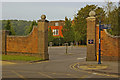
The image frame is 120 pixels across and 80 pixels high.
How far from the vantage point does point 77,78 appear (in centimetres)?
1046

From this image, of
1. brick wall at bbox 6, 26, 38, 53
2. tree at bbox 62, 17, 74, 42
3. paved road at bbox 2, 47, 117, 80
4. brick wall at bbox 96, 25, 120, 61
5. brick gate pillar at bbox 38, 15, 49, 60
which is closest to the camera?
paved road at bbox 2, 47, 117, 80

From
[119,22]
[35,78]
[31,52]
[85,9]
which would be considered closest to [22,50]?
[31,52]

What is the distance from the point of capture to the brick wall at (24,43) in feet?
70.7

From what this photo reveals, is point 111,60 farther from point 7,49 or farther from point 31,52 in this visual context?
point 7,49

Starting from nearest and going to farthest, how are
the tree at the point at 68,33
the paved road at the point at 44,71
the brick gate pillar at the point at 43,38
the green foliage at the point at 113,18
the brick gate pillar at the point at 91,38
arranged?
the paved road at the point at 44,71, the brick gate pillar at the point at 91,38, the brick gate pillar at the point at 43,38, the green foliage at the point at 113,18, the tree at the point at 68,33

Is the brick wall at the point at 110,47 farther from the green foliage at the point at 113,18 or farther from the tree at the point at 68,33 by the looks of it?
the tree at the point at 68,33

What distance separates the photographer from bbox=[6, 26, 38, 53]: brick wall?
2155 cm

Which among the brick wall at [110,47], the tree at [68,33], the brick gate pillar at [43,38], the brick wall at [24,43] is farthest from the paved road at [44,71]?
the tree at [68,33]

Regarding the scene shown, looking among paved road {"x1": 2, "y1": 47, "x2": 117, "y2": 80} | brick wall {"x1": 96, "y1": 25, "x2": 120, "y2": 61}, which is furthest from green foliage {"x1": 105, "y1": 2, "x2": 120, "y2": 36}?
paved road {"x1": 2, "y1": 47, "x2": 117, "y2": 80}

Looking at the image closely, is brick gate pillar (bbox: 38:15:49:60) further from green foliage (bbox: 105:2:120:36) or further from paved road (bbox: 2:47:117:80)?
green foliage (bbox: 105:2:120:36)

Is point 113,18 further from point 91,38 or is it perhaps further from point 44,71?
point 44,71

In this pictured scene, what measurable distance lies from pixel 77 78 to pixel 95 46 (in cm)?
871

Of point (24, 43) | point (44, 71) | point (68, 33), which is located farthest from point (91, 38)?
point (68, 33)

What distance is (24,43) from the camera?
74.5 ft
